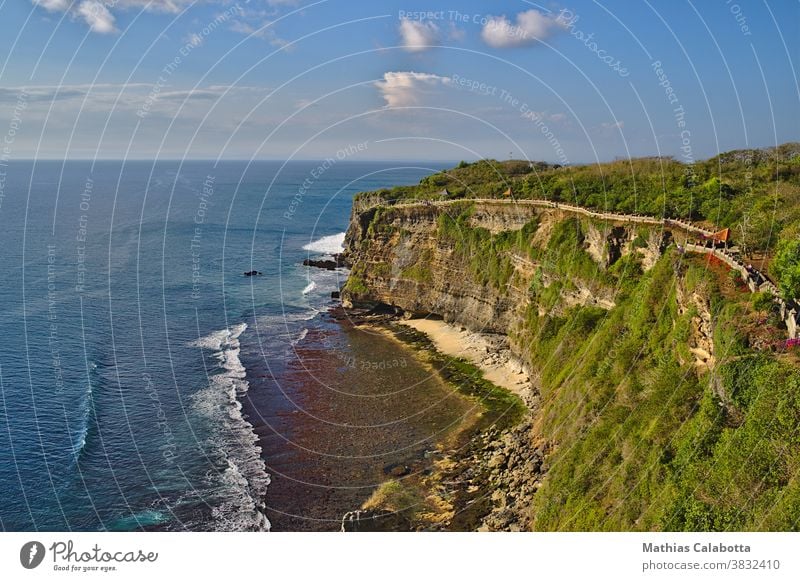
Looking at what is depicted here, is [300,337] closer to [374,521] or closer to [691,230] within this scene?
[374,521]

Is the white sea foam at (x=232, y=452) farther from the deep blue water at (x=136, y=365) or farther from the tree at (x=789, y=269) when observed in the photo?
the tree at (x=789, y=269)

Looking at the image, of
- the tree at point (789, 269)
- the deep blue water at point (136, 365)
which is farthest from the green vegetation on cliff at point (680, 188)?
the deep blue water at point (136, 365)

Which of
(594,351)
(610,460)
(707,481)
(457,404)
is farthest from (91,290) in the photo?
(707,481)

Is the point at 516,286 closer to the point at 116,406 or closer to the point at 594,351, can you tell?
Result: the point at 594,351

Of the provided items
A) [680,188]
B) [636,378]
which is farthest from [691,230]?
[636,378]

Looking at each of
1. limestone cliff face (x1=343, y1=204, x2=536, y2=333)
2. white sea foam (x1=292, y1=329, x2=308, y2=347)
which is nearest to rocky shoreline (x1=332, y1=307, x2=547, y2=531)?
limestone cliff face (x1=343, y1=204, x2=536, y2=333)
